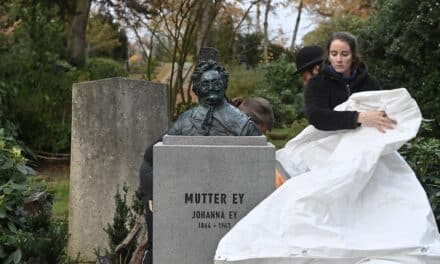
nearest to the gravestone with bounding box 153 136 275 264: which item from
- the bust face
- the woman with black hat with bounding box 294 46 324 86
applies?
the bust face

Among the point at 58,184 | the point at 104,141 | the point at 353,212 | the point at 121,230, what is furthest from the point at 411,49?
the point at 353,212

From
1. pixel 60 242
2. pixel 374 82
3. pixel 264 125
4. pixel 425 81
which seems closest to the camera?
pixel 374 82

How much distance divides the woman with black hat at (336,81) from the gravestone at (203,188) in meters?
0.51

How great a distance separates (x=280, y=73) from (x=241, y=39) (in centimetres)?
992

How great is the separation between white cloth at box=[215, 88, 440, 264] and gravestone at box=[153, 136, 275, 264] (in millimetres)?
161

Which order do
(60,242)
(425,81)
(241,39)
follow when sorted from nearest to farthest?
(60,242), (425,81), (241,39)

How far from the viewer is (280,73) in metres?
17.7

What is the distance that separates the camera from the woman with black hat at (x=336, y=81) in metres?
4.27

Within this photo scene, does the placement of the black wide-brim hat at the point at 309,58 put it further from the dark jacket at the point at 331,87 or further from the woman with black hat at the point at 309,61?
the dark jacket at the point at 331,87

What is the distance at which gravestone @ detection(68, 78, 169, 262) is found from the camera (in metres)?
6.38

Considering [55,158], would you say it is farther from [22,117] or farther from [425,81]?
[425,81]

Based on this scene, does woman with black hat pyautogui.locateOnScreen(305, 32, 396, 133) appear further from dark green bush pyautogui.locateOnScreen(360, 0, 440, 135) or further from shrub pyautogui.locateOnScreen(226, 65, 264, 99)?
shrub pyautogui.locateOnScreen(226, 65, 264, 99)

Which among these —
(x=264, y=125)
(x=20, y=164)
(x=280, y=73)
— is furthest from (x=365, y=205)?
Answer: (x=280, y=73)

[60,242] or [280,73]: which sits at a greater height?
[280,73]
